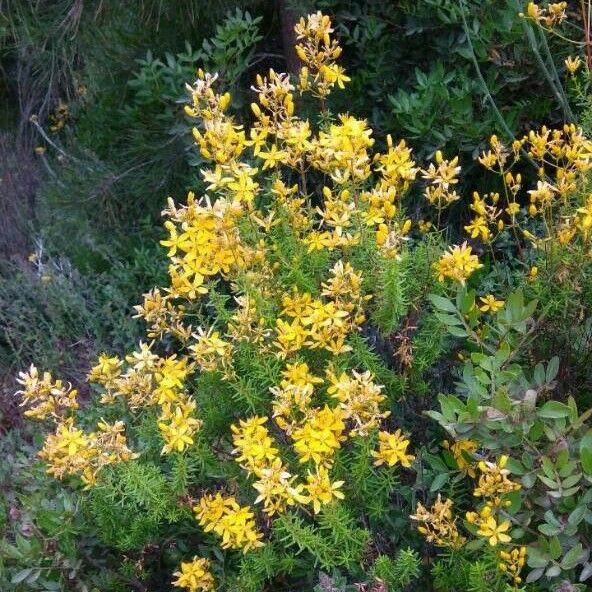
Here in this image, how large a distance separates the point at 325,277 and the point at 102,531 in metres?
0.81

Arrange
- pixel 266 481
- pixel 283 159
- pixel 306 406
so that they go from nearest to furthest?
pixel 266 481 → pixel 306 406 → pixel 283 159

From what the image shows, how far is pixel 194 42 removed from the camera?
13.0ft

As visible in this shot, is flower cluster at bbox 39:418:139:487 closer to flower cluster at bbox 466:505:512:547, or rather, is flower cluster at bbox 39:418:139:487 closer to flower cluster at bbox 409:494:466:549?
flower cluster at bbox 409:494:466:549

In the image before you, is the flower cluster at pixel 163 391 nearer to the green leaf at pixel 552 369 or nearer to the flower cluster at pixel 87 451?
the flower cluster at pixel 87 451

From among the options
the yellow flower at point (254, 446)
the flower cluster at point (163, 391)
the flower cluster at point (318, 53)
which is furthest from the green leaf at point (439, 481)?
the flower cluster at point (318, 53)

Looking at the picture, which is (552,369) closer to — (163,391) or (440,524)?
(440,524)

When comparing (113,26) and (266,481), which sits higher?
(113,26)

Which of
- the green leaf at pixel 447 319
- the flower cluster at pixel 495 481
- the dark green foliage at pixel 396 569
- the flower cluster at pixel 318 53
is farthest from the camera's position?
the flower cluster at pixel 318 53

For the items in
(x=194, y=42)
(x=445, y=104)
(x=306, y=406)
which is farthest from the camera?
(x=194, y=42)

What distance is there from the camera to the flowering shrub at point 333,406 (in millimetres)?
1760

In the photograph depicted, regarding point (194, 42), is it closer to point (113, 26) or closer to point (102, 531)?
point (113, 26)

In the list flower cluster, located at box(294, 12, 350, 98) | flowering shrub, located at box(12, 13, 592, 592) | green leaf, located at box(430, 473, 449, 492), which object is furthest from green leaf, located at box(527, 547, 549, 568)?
flower cluster, located at box(294, 12, 350, 98)

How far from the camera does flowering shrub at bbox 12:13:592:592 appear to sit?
176cm

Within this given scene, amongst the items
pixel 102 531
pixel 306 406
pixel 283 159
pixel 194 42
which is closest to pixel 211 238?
pixel 283 159
